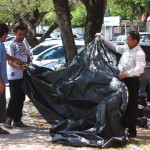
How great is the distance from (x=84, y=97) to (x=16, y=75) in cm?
132

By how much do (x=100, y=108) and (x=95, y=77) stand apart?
59cm

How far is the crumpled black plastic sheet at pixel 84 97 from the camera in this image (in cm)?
623

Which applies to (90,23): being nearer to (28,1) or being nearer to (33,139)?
(33,139)

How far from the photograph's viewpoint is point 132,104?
680 centimetres

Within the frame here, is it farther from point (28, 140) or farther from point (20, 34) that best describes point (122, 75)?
point (20, 34)

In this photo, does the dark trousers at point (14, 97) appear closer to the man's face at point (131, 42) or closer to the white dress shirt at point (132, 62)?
the white dress shirt at point (132, 62)

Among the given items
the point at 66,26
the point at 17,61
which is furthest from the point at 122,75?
the point at 66,26

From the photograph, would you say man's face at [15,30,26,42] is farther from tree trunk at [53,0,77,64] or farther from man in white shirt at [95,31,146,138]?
tree trunk at [53,0,77,64]

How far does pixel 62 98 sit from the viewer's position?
6.88m

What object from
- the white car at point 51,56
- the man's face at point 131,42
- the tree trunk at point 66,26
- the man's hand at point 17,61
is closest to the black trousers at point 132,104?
the man's face at point 131,42

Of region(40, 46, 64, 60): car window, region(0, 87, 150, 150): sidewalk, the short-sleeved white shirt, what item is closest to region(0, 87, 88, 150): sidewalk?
region(0, 87, 150, 150): sidewalk

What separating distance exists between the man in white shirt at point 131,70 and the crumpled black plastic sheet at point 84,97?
180mm

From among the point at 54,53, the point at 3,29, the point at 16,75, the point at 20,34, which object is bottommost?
the point at 54,53

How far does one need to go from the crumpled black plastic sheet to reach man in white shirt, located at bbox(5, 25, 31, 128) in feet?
0.61
